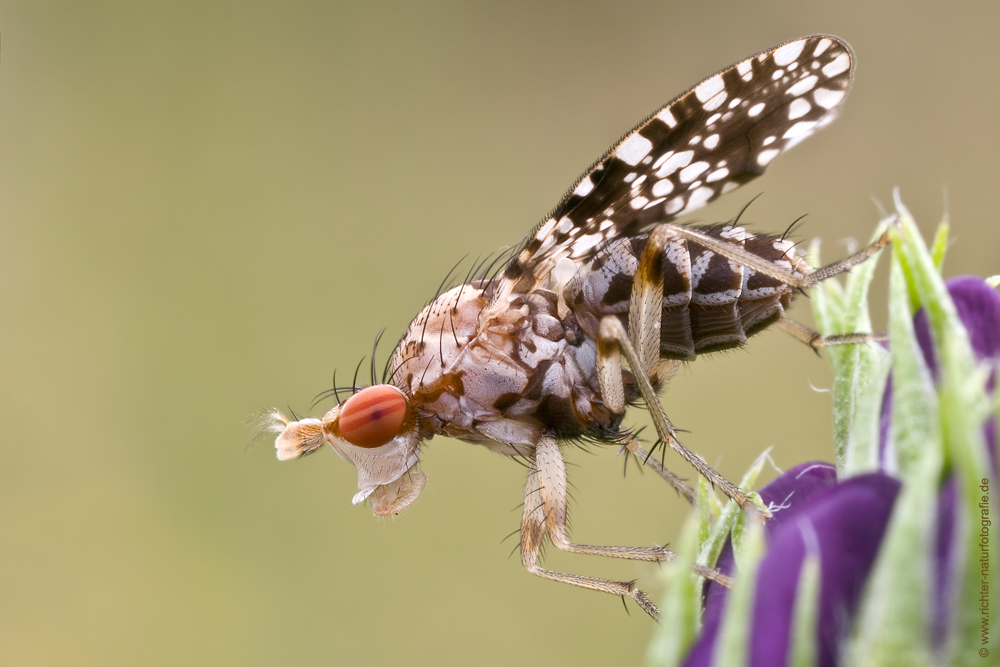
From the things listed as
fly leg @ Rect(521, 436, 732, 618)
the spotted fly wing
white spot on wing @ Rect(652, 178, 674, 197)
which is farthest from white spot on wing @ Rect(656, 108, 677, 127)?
fly leg @ Rect(521, 436, 732, 618)

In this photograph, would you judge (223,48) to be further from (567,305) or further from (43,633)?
(567,305)

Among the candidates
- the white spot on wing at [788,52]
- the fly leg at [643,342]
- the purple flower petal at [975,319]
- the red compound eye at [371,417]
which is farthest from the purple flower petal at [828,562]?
the red compound eye at [371,417]

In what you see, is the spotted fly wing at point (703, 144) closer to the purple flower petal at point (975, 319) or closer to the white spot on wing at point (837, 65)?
the white spot on wing at point (837, 65)

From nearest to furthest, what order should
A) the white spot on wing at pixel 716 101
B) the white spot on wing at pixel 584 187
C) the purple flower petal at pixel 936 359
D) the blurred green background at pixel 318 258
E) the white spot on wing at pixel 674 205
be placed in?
1. the purple flower petal at pixel 936 359
2. the white spot on wing at pixel 716 101
3. the white spot on wing at pixel 584 187
4. the white spot on wing at pixel 674 205
5. the blurred green background at pixel 318 258

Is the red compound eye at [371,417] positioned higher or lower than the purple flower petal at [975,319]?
lower

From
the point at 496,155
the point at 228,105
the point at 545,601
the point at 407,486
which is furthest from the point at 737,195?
the point at 407,486

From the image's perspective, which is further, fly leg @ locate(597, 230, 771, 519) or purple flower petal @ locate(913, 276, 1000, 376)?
fly leg @ locate(597, 230, 771, 519)

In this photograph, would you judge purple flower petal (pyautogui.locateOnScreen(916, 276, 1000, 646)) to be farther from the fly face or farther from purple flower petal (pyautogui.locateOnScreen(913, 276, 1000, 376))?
the fly face
